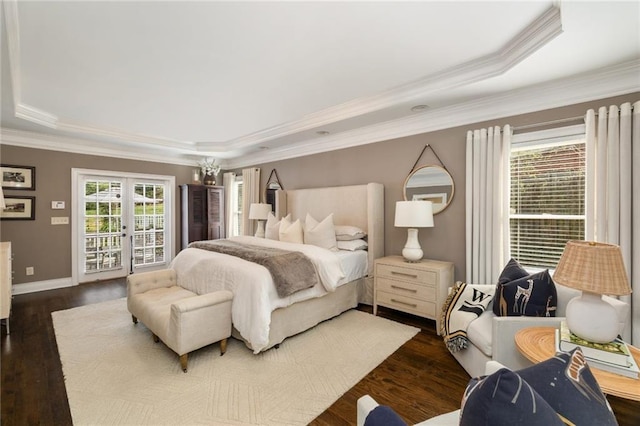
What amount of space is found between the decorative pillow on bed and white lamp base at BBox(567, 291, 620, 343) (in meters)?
2.40

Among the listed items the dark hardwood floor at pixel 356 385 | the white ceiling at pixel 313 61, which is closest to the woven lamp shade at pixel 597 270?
the dark hardwood floor at pixel 356 385

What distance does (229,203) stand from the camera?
21.6 feet

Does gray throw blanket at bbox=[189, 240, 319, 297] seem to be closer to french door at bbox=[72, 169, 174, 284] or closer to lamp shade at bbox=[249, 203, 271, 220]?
lamp shade at bbox=[249, 203, 271, 220]

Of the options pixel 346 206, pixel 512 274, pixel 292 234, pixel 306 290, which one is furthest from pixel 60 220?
pixel 512 274

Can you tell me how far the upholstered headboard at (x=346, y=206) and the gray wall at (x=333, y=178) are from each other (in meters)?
0.18

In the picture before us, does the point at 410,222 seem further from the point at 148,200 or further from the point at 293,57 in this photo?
the point at 148,200

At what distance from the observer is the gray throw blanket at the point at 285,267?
2.66 meters

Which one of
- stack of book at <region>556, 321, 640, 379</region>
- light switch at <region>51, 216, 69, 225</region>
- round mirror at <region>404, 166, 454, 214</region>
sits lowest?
stack of book at <region>556, 321, 640, 379</region>

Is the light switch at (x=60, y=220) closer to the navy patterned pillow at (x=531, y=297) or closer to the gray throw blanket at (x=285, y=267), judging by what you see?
the gray throw blanket at (x=285, y=267)

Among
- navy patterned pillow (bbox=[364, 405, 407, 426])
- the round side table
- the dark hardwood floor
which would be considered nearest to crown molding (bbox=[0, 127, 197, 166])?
the dark hardwood floor

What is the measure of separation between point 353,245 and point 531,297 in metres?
2.05

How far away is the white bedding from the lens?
248cm

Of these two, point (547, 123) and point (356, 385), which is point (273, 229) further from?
point (547, 123)

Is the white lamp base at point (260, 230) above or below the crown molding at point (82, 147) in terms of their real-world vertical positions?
below
